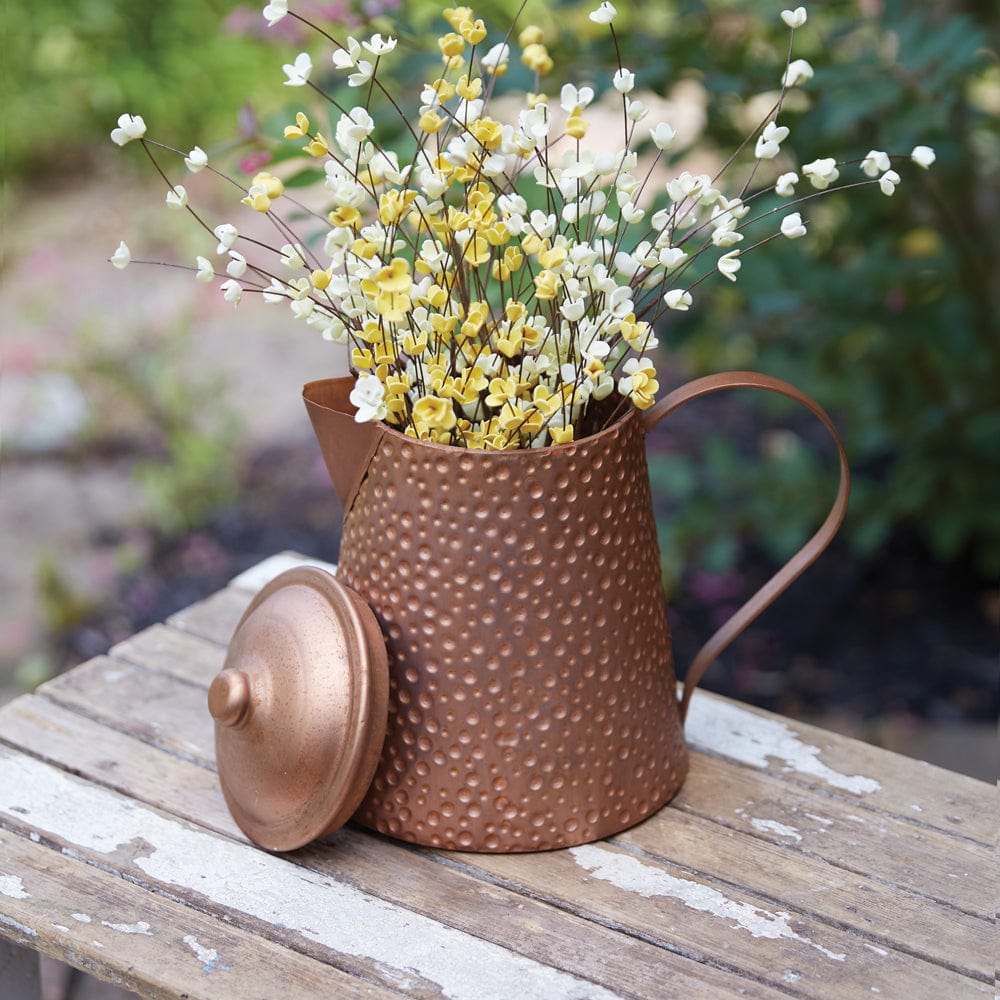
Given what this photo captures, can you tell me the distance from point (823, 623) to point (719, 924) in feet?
5.11

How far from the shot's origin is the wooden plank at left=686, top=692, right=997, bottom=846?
111cm

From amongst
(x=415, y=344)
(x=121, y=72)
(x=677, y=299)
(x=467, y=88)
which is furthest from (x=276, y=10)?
(x=121, y=72)

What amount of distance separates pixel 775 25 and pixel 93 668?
57.7 inches

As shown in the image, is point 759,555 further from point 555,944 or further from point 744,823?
point 555,944

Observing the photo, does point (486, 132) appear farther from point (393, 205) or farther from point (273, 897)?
point (273, 897)

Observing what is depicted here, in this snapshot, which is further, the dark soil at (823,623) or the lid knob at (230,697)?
the dark soil at (823,623)

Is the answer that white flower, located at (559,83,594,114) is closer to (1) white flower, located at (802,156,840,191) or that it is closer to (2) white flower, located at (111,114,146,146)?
(1) white flower, located at (802,156,840,191)

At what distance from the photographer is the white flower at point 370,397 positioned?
903 millimetres

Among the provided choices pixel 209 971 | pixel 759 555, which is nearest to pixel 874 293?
pixel 759 555

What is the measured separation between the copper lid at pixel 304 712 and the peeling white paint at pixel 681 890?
209 mm

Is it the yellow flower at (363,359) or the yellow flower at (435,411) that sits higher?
the yellow flower at (363,359)

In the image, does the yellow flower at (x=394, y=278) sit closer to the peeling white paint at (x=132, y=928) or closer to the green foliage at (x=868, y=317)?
the peeling white paint at (x=132, y=928)

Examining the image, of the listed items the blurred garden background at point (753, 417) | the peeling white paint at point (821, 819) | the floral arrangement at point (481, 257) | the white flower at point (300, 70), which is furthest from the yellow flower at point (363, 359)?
the peeling white paint at point (821, 819)

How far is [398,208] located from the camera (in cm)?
91
